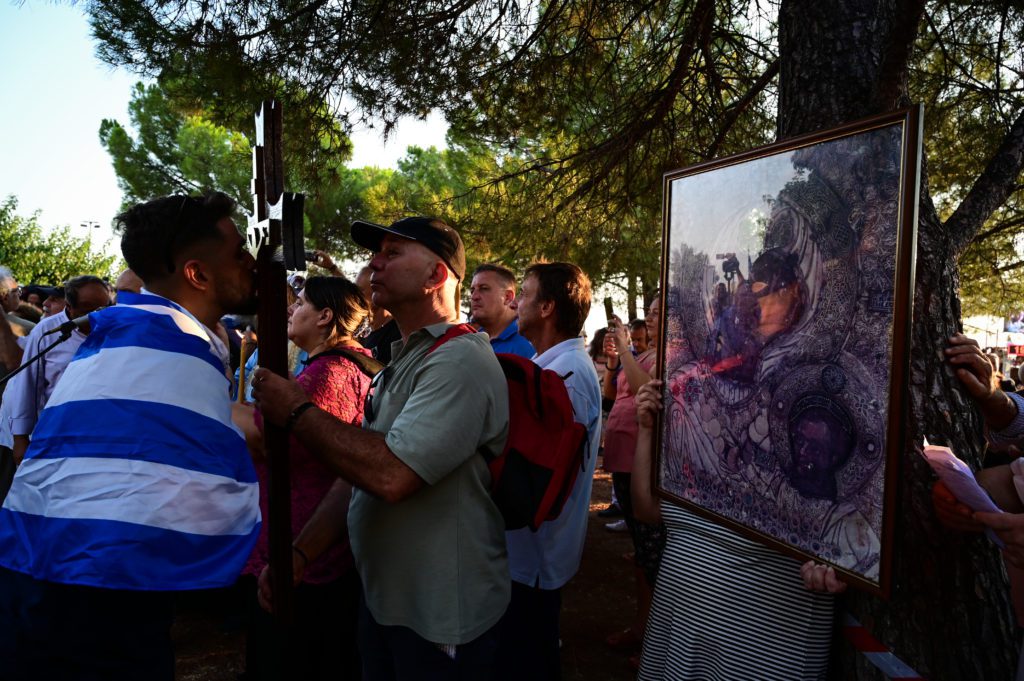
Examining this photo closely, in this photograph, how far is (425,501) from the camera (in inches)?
69.8

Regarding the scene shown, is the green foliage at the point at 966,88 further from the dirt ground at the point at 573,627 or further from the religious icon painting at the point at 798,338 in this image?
the dirt ground at the point at 573,627

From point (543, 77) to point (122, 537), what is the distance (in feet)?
12.8

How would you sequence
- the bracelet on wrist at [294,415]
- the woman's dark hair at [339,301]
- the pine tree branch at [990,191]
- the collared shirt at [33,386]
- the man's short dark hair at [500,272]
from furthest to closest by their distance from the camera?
the collared shirt at [33,386]
the man's short dark hair at [500,272]
the woman's dark hair at [339,301]
the pine tree branch at [990,191]
the bracelet on wrist at [294,415]

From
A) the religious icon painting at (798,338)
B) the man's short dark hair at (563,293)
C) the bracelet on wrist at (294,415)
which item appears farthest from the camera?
the man's short dark hair at (563,293)

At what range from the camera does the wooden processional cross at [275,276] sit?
1.47 m

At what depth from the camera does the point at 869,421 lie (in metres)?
1.39

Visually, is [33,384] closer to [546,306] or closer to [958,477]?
[546,306]

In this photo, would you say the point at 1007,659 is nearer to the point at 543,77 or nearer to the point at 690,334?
the point at 690,334

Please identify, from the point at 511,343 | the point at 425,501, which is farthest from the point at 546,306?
the point at 425,501

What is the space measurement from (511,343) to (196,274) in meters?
2.37

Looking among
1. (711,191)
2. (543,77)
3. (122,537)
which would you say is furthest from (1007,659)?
(543,77)

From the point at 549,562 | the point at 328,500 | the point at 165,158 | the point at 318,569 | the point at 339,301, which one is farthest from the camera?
the point at 165,158

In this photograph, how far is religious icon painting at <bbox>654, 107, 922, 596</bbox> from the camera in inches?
53.4

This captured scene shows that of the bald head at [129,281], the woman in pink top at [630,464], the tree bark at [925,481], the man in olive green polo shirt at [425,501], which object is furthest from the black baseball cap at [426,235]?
the bald head at [129,281]
